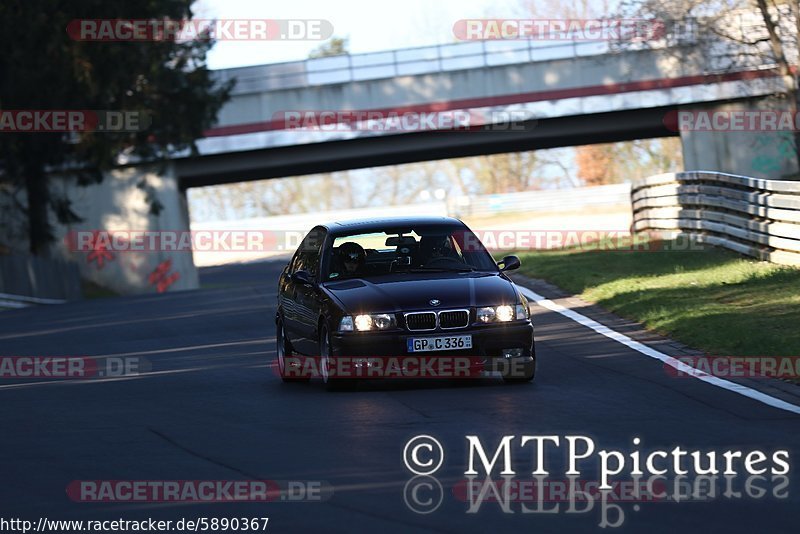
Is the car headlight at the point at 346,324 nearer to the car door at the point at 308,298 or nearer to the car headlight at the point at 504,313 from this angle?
the car door at the point at 308,298

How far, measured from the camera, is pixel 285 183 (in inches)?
4579

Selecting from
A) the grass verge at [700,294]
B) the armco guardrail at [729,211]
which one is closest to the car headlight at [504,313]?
the grass verge at [700,294]

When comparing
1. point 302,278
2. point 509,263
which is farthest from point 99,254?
point 509,263

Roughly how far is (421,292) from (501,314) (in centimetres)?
68

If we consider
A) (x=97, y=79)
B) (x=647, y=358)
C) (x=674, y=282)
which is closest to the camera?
(x=647, y=358)

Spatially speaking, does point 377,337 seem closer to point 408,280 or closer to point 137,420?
point 408,280

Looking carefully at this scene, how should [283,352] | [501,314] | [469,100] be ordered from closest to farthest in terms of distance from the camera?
[501,314]
[283,352]
[469,100]

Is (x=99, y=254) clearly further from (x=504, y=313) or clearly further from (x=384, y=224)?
(x=504, y=313)

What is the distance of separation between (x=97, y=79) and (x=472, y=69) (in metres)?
12.4

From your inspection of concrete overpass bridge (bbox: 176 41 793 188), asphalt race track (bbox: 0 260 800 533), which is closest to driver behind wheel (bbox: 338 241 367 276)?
asphalt race track (bbox: 0 260 800 533)

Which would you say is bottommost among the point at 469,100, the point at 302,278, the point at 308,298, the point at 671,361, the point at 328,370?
the point at 671,361

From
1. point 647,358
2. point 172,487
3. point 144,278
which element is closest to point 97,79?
point 144,278

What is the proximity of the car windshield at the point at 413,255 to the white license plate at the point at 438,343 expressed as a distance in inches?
46.1

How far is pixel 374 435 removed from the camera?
9.74 metres
